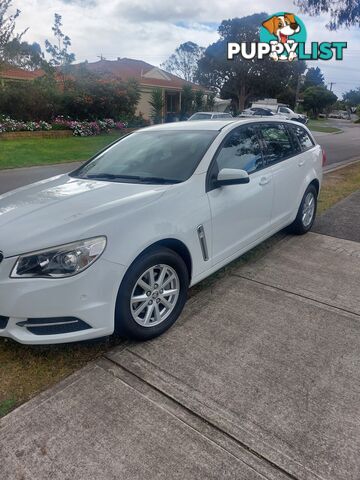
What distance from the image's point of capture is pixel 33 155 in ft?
40.2

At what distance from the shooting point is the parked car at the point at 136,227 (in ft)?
7.72

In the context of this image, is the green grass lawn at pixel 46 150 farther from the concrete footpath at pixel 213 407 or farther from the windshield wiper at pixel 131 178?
the concrete footpath at pixel 213 407

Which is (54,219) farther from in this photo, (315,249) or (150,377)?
(315,249)

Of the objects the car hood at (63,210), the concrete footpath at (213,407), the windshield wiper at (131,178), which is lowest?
the concrete footpath at (213,407)

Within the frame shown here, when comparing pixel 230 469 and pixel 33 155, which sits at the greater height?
pixel 33 155

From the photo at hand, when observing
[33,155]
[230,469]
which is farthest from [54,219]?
[33,155]

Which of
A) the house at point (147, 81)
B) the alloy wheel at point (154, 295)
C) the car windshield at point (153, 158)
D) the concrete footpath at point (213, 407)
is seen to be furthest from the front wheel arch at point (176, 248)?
the house at point (147, 81)

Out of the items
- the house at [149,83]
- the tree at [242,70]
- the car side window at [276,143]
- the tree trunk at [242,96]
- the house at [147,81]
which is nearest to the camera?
the car side window at [276,143]

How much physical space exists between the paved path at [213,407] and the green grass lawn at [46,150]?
9.45 m

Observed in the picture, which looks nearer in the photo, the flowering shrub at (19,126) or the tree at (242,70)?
the flowering shrub at (19,126)

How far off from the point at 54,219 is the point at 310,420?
6.58 ft

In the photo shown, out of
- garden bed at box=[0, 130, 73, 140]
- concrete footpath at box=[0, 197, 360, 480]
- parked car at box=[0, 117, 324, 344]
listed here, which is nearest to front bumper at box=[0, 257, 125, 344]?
parked car at box=[0, 117, 324, 344]

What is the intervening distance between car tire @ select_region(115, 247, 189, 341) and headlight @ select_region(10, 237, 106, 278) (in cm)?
32

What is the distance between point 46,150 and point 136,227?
11.8 m
